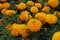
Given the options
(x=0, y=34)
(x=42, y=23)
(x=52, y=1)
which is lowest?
(x=0, y=34)

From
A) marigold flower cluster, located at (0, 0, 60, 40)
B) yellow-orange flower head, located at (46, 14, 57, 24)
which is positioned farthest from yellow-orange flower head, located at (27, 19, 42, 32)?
yellow-orange flower head, located at (46, 14, 57, 24)

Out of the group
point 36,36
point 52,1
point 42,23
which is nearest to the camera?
point 36,36

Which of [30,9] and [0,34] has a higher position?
[30,9]

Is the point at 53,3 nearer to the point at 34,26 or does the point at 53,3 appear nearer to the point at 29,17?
the point at 29,17

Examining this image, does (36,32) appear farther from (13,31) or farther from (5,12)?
(5,12)

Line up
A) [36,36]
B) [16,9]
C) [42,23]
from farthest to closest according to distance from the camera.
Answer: [16,9], [42,23], [36,36]

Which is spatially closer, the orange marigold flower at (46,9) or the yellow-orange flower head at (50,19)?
the yellow-orange flower head at (50,19)

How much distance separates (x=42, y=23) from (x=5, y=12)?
39 cm

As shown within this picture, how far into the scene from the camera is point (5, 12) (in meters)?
1.87

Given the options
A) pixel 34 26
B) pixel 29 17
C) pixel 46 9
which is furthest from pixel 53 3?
pixel 34 26

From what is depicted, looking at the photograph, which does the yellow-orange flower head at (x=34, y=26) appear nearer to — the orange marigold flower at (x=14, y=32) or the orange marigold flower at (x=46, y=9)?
the orange marigold flower at (x=14, y=32)

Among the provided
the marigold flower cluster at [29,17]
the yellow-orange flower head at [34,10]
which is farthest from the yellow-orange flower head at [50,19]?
the yellow-orange flower head at [34,10]

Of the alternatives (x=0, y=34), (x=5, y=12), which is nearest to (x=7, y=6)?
(x=5, y=12)

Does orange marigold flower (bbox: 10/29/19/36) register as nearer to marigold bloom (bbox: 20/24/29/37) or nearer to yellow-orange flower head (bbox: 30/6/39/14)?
marigold bloom (bbox: 20/24/29/37)
